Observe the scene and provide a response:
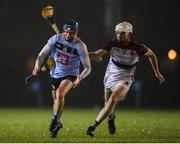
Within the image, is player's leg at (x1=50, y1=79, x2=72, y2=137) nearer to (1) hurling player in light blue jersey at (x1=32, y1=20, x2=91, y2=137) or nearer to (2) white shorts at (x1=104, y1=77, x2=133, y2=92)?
(1) hurling player in light blue jersey at (x1=32, y1=20, x2=91, y2=137)

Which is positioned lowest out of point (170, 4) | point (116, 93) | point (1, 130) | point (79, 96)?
point (79, 96)

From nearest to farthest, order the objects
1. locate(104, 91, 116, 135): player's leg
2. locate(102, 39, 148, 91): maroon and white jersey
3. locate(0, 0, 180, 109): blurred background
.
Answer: locate(102, 39, 148, 91): maroon and white jersey
locate(104, 91, 116, 135): player's leg
locate(0, 0, 180, 109): blurred background

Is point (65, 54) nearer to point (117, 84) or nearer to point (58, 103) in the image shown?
point (58, 103)

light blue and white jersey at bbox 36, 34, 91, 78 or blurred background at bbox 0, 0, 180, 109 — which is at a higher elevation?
light blue and white jersey at bbox 36, 34, 91, 78

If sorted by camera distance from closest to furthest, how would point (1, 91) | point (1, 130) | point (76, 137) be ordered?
point (76, 137) → point (1, 130) → point (1, 91)

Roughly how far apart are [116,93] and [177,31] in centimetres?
2954

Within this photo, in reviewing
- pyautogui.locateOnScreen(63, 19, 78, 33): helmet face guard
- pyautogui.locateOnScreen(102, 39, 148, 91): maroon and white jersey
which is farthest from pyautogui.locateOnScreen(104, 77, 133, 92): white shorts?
pyautogui.locateOnScreen(63, 19, 78, 33): helmet face guard

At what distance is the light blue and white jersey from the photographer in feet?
59.9

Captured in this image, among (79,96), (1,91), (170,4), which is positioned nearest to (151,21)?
(170,4)

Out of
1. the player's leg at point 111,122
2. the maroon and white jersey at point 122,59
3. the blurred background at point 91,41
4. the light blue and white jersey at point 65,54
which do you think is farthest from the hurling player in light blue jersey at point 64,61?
the blurred background at point 91,41

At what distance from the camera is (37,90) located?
4572cm

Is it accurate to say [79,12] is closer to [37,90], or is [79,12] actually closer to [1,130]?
[37,90]

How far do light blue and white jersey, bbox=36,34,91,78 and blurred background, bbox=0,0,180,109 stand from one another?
25879 mm

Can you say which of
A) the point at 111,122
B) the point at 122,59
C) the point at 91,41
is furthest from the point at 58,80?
the point at 91,41
